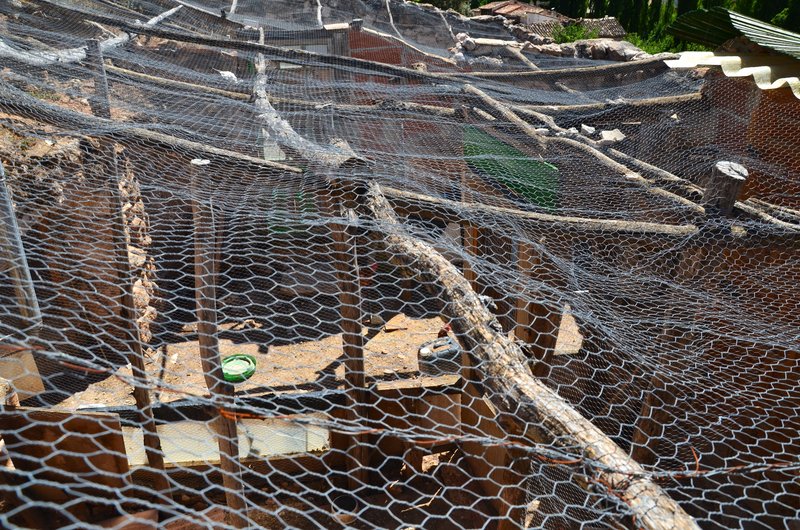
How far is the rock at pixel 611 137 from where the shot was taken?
4.62 metres

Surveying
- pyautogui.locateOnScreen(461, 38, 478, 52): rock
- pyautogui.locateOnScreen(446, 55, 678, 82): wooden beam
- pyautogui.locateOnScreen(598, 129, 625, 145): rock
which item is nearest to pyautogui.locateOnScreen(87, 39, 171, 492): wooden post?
pyautogui.locateOnScreen(598, 129, 625, 145): rock

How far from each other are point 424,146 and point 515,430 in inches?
125

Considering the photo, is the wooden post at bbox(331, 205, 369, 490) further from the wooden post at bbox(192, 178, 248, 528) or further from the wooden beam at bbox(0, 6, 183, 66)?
the wooden beam at bbox(0, 6, 183, 66)

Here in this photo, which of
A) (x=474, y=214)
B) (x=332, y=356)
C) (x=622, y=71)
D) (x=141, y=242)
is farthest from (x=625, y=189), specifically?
(x=141, y=242)

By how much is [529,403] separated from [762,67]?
2476 millimetres

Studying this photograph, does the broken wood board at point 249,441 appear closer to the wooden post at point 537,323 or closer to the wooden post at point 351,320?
the wooden post at point 351,320

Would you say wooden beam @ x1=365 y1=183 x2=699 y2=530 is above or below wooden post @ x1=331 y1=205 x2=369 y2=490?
above

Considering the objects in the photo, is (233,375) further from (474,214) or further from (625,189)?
(625,189)

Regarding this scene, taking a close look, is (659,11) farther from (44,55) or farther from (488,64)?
(44,55)

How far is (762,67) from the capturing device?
9.59 ft

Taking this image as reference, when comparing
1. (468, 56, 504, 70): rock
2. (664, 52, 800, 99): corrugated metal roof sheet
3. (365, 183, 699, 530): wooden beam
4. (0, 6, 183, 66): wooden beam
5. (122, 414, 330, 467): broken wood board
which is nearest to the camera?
(365, 183, 699, 530): wooden beam

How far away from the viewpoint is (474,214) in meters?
2.80

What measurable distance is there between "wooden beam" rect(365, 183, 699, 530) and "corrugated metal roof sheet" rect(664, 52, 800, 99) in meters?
1.86

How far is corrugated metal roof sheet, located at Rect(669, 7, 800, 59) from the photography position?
2.88m
